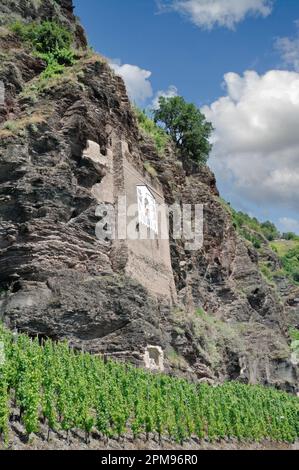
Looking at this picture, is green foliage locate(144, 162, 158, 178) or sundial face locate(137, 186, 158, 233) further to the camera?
green foliage locate(144, 162, 158, 178)

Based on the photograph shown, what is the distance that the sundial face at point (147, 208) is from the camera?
36125 mm

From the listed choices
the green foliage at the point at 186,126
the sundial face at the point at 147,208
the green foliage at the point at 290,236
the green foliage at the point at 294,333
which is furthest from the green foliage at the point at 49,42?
the green foliage at the point at 290,236

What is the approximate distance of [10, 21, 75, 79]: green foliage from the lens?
125 ft

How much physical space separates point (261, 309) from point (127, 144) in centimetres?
2397

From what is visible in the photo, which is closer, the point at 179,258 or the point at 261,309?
the point at 179,258

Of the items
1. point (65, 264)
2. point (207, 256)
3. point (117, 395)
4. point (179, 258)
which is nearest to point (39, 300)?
point (65, 264)

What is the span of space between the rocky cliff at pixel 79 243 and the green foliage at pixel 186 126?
1011 centimetres

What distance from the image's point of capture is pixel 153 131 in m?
51.2

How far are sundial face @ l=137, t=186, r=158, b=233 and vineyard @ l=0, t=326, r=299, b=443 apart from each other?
36.1 feet

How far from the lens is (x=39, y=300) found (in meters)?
26.3

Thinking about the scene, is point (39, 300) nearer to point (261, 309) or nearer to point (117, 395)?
point (117, 395)

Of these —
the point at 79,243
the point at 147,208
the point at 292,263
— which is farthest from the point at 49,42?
the point at 292,263

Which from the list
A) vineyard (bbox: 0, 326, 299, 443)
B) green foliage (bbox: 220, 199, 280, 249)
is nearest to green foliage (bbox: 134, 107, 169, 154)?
vineyard (bbox: 0, 326, 299, 443)

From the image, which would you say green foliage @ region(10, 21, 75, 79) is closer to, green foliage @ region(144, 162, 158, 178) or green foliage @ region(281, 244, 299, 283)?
green foliage @ region(144, 162, 158, 178)
